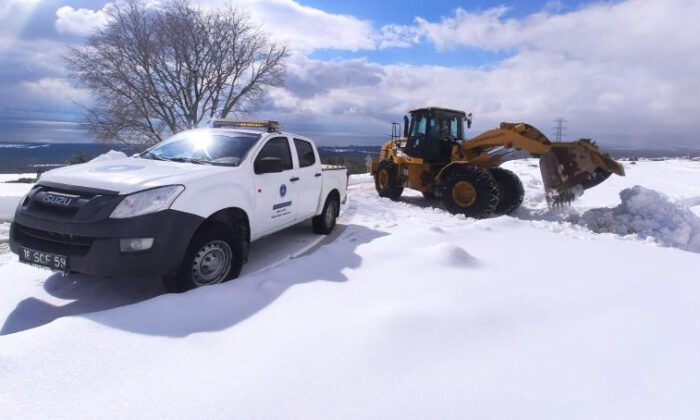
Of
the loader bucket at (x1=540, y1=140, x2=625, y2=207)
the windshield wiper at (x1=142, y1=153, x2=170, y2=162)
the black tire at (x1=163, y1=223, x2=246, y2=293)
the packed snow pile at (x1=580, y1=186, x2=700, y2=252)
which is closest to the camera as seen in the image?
Result: the black tire at (x1=163, y1=223, x2=246, y2=293)

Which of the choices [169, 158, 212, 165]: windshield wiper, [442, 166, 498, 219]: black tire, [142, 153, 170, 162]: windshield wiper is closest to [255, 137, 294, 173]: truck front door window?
[169, 158, 212, 165]: windshield wiper

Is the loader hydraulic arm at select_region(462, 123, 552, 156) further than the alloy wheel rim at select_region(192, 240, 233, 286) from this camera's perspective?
Yes

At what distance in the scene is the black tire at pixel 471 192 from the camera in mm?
9461

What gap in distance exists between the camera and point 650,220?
27.2 ft

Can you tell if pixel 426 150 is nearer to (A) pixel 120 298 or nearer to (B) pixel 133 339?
(A) pixel 120 298

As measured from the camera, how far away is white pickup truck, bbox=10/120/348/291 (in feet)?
12.0

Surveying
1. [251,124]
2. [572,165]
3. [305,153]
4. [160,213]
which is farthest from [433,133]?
[160,213]

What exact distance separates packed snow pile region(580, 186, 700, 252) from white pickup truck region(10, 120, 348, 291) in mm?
6833

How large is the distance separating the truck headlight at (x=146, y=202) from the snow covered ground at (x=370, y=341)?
76 centimetres

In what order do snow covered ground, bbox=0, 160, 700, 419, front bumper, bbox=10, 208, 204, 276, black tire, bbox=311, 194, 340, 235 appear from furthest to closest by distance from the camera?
black tire, bbox=311, 194, 340, 235 → front bumper, bbox=10, 208, 204, 276 → snow covered ground, bbox=0, 160, 700, 419

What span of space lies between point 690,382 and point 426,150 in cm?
923

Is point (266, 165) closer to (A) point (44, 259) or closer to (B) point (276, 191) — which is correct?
(B) point (276, 191)

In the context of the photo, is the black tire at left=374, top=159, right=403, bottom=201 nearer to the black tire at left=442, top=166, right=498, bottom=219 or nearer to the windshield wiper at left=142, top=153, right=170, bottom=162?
the black tire at left=442, top=166, right=498, bottom=219

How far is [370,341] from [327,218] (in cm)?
458
